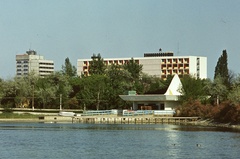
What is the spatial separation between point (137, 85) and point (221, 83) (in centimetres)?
1861

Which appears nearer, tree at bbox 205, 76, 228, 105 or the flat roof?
the flat roof

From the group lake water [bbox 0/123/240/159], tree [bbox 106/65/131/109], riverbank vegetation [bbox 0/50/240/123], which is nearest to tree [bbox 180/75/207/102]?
riverbank vegetation [bbox 0/50/240/123]

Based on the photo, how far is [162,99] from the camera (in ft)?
427

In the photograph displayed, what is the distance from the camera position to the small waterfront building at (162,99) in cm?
12980

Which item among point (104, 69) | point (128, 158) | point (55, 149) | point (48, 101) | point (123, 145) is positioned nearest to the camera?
point (128, 158)

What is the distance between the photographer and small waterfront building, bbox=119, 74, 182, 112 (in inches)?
5110

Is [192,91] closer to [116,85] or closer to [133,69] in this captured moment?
[116,85]

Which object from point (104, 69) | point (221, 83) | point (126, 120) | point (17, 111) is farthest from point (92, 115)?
point (104, 69)

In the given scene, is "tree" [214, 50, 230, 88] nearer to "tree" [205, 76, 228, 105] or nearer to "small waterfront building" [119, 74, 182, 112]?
"tree" [205, 76, 228, 105]

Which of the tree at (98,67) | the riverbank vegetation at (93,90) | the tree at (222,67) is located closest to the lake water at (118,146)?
the riverbank vegetation at (93,90)

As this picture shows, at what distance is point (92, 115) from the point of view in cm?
11962

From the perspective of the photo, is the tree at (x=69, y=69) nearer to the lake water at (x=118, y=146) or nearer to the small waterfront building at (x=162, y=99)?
the small waterfront building at (x=162, y=99)

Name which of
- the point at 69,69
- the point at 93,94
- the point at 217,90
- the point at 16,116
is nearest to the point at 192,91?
the point at 217,90

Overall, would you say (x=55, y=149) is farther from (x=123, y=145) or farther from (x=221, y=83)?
(x=221, y=83)
